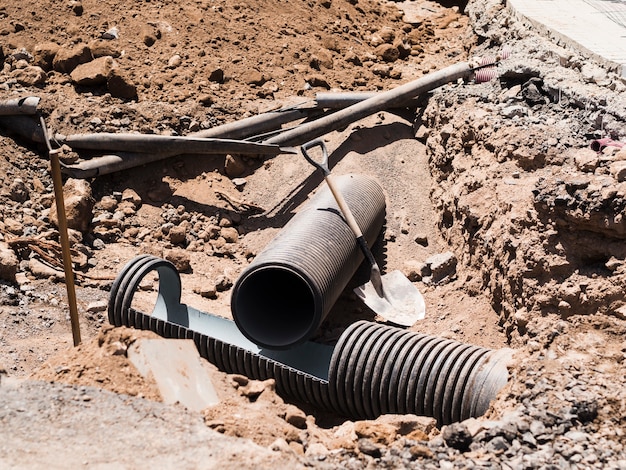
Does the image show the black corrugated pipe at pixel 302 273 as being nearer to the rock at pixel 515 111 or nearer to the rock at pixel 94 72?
the rock at pixel 515 111

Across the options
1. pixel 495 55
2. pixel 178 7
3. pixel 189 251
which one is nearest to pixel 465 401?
pixel 189 251

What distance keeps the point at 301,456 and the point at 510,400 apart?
A: 161 cm

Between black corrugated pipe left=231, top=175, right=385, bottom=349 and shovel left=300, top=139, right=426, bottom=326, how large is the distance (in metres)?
0.10

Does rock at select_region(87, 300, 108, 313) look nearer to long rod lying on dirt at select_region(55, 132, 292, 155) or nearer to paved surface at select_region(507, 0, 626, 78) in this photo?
long rod lying on dirt at select_region(55, 132, 292, 155)

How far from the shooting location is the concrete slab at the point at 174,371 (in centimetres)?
585

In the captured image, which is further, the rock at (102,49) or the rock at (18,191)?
the rock at (102,49)

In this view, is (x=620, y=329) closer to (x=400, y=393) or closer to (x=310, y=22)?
(x=400, y=393)

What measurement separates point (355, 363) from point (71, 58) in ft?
21.4

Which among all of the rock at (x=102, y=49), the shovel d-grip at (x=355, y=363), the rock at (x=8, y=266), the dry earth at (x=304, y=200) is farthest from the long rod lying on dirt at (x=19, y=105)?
the shovel d-grip at (x=355, y=363)

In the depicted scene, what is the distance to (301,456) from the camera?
16.5 feet

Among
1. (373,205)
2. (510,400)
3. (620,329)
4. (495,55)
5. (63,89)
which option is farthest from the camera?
(63,89)

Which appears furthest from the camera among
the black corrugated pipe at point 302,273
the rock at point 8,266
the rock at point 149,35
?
the rock at point 149,35

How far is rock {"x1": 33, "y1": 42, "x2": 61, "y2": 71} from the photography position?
37.8ft

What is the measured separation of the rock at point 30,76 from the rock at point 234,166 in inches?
108
